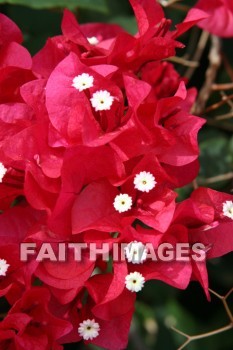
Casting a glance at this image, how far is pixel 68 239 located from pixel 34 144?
0.44ft

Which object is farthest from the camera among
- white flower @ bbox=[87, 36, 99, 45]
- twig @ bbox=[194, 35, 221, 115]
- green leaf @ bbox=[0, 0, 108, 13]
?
twig @ bbox=[194, 35, 221, 115]

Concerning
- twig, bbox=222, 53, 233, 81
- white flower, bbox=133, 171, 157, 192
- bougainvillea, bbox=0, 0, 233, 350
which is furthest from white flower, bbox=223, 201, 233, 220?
twig, bbox=222, 53, 233, 81

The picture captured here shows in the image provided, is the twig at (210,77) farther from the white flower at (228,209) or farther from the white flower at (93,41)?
the white flower at (228,209)

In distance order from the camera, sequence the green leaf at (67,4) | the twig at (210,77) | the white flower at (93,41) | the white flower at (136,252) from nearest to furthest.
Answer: the white flower at (136,252) → the white flower at (93,41) → the green leaf at (67,4) → the twig at (210,77)

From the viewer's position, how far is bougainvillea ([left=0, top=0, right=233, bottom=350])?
91 cm

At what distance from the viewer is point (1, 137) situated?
0.96 metres

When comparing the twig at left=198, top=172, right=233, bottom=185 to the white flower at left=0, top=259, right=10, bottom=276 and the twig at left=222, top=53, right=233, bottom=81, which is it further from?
the white flower at left=0, top=259, right=10, bottom=276

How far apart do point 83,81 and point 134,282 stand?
0.88 ft

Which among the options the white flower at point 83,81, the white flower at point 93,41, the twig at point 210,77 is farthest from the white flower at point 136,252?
the twig at point 210,77

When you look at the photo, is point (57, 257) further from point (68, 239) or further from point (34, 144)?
point (34, 144)

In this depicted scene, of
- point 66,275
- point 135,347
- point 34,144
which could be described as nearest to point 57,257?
point 66,275

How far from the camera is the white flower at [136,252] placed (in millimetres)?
893

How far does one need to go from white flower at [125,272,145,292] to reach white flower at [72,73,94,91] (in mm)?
250

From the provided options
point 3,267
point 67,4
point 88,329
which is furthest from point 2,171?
point 67,4
